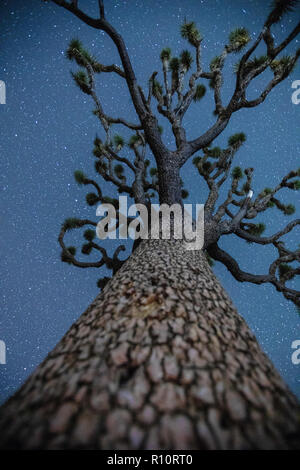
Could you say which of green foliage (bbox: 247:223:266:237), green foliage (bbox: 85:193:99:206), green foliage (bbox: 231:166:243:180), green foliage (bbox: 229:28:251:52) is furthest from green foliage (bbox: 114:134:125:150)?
green foliage (bbox: 247:223:266:237)

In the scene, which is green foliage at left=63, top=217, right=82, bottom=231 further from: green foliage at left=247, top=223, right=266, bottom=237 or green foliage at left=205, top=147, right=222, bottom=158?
green foliage at left=247, top=223, right=266, bottom=237

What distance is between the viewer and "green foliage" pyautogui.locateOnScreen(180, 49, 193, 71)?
6.75 m

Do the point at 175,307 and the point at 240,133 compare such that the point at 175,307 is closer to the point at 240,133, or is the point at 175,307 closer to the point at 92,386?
the point at 92,386

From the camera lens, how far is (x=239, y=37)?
637 centimetres

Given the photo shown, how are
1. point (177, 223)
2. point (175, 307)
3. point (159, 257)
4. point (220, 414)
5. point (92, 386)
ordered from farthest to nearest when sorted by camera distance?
point (177, 223)
point (159, 257)
point (175, 307)
point (92, 386)
point (220, 414)

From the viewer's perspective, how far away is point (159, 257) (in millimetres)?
2896

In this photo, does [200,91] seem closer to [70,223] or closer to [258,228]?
[258,228]

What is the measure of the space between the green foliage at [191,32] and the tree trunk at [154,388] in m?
7.57

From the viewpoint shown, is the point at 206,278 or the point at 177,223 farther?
the point at 177,223

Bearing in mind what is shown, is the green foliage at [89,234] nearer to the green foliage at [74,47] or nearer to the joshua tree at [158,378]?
the joshua tree at [158,378]

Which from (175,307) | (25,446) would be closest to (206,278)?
(175,307)

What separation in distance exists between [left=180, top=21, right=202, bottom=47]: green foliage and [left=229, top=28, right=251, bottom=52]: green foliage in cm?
96
